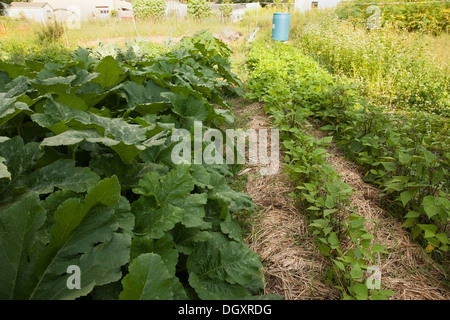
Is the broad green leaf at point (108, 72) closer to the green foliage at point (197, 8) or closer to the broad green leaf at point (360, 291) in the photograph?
the broad green leaf at point (360, 291)

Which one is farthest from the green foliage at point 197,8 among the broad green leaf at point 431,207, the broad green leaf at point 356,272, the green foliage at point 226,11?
the broad green leaf at point 356,272

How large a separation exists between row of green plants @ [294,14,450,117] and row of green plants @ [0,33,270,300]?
3.45m

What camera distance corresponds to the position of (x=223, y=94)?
15.5ft

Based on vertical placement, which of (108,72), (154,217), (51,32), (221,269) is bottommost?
(221,269)

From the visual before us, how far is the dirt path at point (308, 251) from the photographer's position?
1635 mm

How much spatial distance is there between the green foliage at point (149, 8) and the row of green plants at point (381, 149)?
16.1 metres

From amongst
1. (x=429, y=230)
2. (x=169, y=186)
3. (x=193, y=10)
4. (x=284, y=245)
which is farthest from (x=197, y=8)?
(x=169, y=186)

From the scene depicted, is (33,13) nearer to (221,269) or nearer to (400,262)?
(221,269)

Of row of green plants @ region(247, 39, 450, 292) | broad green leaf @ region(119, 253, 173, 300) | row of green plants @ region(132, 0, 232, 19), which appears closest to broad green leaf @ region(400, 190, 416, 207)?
row of green plants @ region(247, 39, 450, 292)

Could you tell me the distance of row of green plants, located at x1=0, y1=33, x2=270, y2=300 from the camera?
79 cm

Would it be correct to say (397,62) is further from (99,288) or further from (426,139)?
(99,288)

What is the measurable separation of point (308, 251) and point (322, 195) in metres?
0.51

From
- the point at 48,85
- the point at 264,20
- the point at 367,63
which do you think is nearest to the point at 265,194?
the point at 48,85

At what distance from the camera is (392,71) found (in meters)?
4.93
